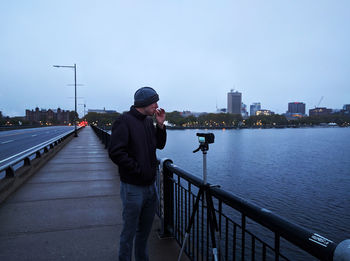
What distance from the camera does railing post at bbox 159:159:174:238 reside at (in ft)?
13.4

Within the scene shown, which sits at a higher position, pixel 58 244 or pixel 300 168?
pixel 58 244

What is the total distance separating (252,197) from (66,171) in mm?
16688

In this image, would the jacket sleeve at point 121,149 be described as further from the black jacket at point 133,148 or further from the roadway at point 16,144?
the roadway at point 16,144

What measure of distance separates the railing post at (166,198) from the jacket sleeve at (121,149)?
1.52m

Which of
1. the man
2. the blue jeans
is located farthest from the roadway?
the man

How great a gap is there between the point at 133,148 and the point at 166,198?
5.57 ft

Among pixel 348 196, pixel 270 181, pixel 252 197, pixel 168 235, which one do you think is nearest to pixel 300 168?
pixel 270 181

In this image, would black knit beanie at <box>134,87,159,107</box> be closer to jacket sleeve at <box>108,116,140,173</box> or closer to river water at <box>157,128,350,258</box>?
jacket sleeve at <box>108,116,140,173</box>

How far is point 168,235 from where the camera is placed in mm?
4164

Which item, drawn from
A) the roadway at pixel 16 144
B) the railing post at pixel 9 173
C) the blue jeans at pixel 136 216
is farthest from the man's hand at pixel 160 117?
the roadway at pixel 16 144

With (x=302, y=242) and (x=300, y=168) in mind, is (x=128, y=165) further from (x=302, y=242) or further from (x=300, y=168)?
(x=300, y=168)

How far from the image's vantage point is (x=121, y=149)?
8.42 feet

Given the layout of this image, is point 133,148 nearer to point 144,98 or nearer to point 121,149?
point 121,149

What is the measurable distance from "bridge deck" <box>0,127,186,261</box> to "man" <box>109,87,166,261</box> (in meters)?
1.07
